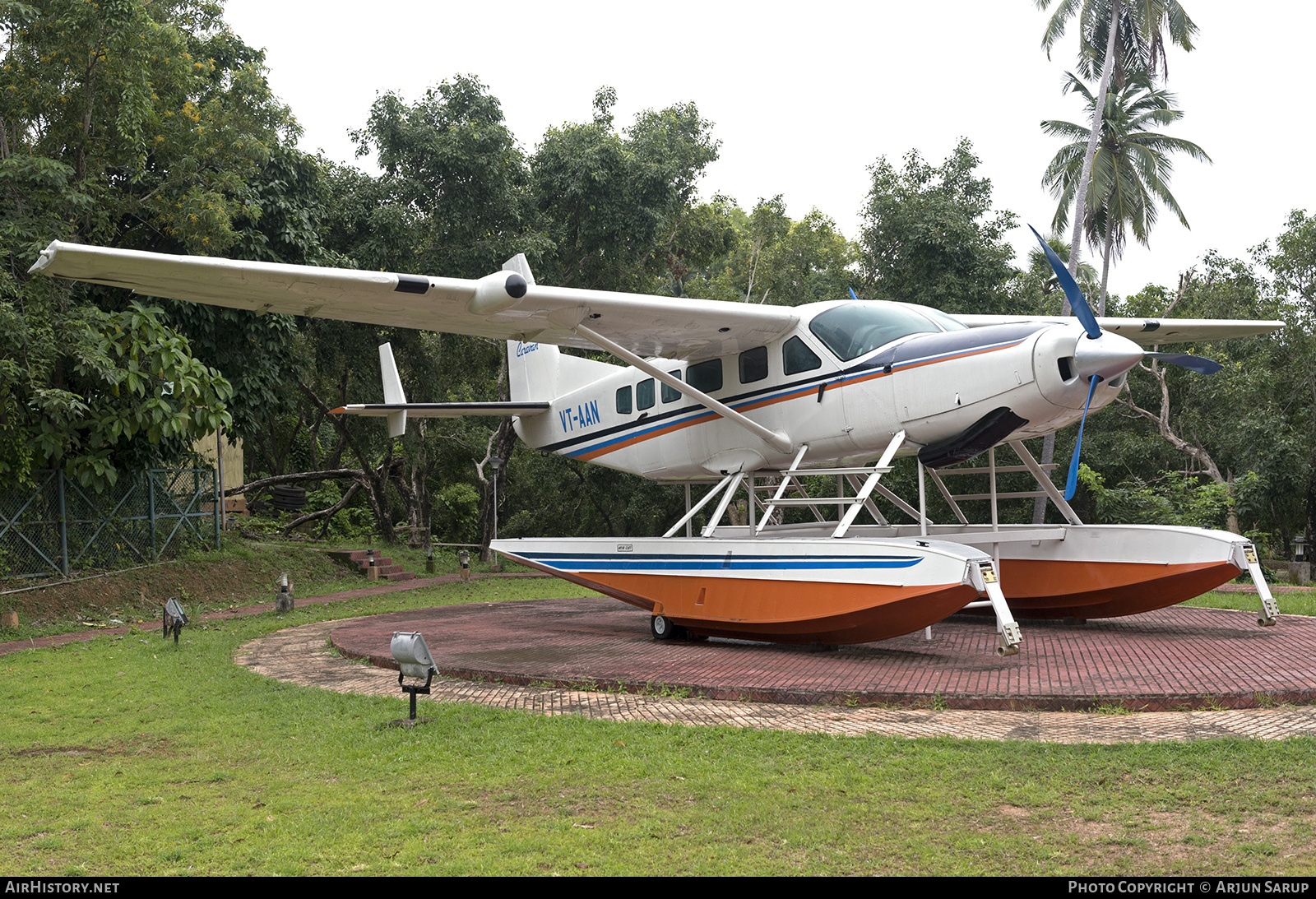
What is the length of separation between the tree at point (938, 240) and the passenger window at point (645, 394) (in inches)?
475

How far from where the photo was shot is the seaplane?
909 cm

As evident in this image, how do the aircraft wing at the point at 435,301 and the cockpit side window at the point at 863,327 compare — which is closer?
the aircraft wing at the point at 435,301

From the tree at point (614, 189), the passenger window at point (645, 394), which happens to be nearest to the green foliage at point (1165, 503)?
the passenger window at point (645, 394)

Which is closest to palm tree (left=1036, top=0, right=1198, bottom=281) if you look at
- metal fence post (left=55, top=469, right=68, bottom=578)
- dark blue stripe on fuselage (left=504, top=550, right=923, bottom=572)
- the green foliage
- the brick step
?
the green foliage

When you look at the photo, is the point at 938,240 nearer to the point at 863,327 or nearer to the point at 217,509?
the point at 863,327

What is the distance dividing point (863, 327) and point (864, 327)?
0.01 m

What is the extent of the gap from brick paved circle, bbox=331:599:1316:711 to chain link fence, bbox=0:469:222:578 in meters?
6.53

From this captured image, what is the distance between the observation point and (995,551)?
10.4 metres

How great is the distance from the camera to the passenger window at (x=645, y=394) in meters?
13.5

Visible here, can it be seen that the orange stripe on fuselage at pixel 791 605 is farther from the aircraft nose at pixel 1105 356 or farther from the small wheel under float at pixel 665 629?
the aircraft nose at pixel 1105 356

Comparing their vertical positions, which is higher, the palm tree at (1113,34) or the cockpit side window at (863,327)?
the palm tree at (1113,34)

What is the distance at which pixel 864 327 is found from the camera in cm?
1076

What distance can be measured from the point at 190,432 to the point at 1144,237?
25.1 m

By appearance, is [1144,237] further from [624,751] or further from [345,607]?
[624,751]
